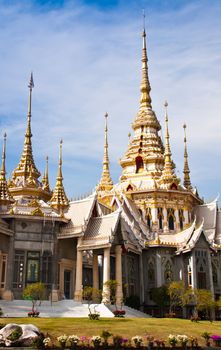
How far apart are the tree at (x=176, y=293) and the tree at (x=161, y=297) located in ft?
Result: 2.38

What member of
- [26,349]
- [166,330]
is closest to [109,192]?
[166,330]

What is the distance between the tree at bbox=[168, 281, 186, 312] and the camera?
44.3 metres

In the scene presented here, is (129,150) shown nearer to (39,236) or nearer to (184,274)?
(184,274)

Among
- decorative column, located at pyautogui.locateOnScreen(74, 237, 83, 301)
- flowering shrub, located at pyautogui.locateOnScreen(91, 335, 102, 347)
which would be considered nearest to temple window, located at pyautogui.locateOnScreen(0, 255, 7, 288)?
decorative column, located at pyautogui.locateOnScreen(74, 237, 83, 301)

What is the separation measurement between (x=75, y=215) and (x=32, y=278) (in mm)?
6916

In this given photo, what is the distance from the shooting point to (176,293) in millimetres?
45469

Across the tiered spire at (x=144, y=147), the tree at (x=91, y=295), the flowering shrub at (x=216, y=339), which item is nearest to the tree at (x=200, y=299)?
the tree at (x=91, y=295)

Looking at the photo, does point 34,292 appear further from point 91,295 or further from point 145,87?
point 145,87

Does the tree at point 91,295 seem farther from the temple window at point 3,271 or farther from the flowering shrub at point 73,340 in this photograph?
the flowering shrub at point 73,340

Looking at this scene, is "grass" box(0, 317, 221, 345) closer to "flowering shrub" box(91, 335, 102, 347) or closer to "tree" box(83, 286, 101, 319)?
"flowering shrub" box(91, 335, 102, 347)

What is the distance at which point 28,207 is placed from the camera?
45.1 meters

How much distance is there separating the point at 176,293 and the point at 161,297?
3.36 metres

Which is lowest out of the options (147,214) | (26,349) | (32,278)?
(26,349)

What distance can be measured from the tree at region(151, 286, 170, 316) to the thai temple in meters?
1.91
